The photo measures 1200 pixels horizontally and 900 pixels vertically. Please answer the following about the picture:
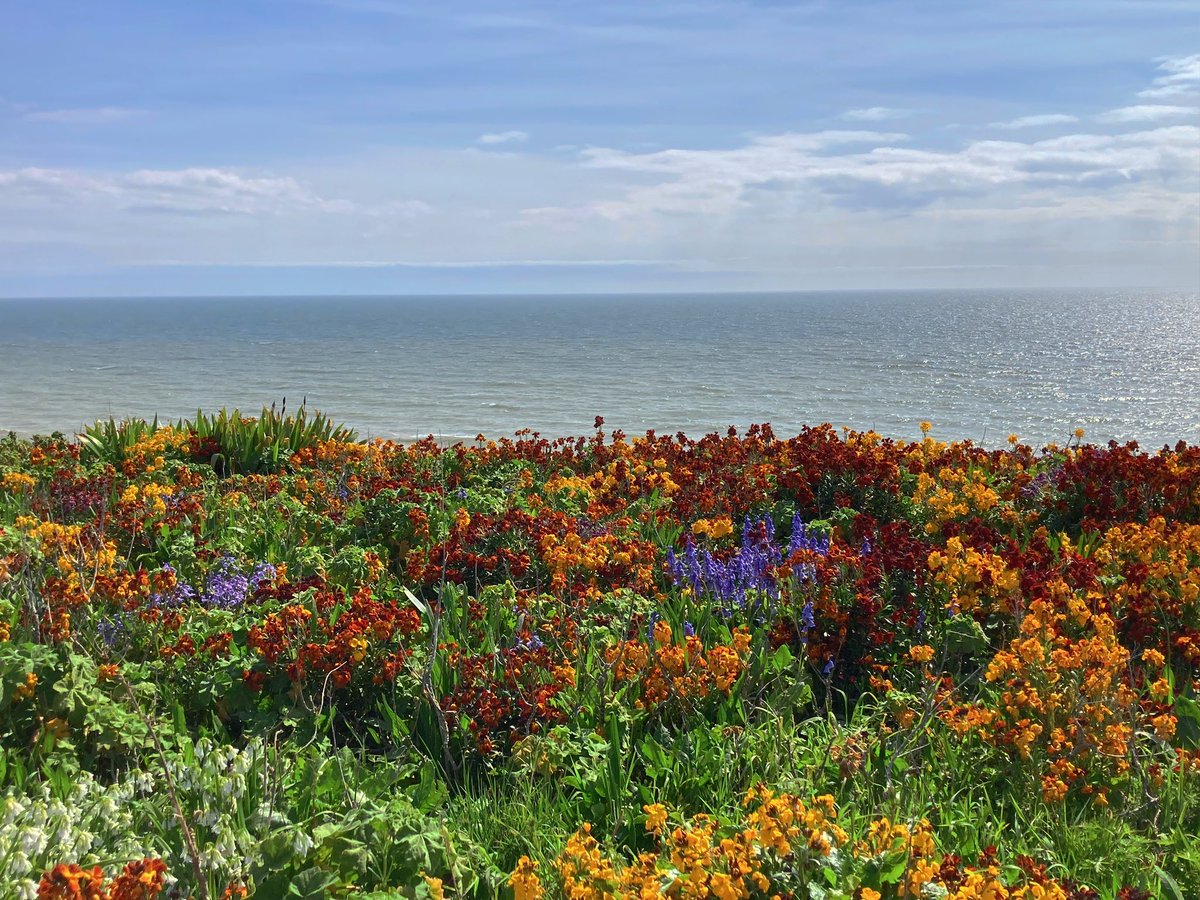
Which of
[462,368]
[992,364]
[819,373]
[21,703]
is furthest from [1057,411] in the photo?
[21,703]

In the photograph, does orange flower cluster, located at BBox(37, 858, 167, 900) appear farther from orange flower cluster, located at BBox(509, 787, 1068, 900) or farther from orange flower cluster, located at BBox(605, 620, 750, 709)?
orange flower cluster, located at BBox(605, 620, 750, 709)

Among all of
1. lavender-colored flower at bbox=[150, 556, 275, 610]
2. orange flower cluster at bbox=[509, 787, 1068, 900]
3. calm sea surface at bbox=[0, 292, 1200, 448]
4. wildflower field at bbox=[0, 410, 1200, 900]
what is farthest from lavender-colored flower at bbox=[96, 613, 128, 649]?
calm sea surface at bbox=[0, 292, 1200, 448]

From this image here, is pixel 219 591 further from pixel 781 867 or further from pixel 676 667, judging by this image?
pixel 781 867

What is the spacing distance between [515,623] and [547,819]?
1.60 meters

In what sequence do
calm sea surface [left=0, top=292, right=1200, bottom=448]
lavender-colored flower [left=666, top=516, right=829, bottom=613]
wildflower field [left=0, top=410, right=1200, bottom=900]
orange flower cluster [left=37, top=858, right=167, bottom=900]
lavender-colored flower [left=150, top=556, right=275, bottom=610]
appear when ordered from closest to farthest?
1. orange flower cluster [left=37, top=858, right=167, bottom=900]
2. wildflower field [left=0, top=410, right=1200, bottom=900]
3. lavender-colored flower [left=150, top=556, right=275, bottom=610]
4. lavender-colored flower [left=666, top=516, right=829, bottom=613]
5. calm sea surface [left=0, top=292, right=1200, bottom=448]

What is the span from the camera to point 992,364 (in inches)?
2232

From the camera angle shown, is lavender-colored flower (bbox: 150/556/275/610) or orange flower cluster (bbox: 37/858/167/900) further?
lavender-colored flower (bbox: 150/556/275/610)

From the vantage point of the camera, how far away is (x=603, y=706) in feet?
13.6

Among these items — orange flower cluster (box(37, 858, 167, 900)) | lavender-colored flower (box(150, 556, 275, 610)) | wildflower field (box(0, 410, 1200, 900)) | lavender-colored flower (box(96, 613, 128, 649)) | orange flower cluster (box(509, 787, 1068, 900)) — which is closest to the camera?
orange flower cluster (box(37, 858, 167, 900))

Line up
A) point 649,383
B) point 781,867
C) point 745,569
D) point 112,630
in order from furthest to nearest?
point 649,383 < point 745,569 < point 112,630 < point 781,867

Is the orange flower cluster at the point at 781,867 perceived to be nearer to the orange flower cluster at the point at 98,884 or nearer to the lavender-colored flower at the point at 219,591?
the orange flower cluster at the point at 98,884

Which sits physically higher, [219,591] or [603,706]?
[219,591]

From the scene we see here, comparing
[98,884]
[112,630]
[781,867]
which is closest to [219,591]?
[112,630]

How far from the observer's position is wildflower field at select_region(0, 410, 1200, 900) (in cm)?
280
